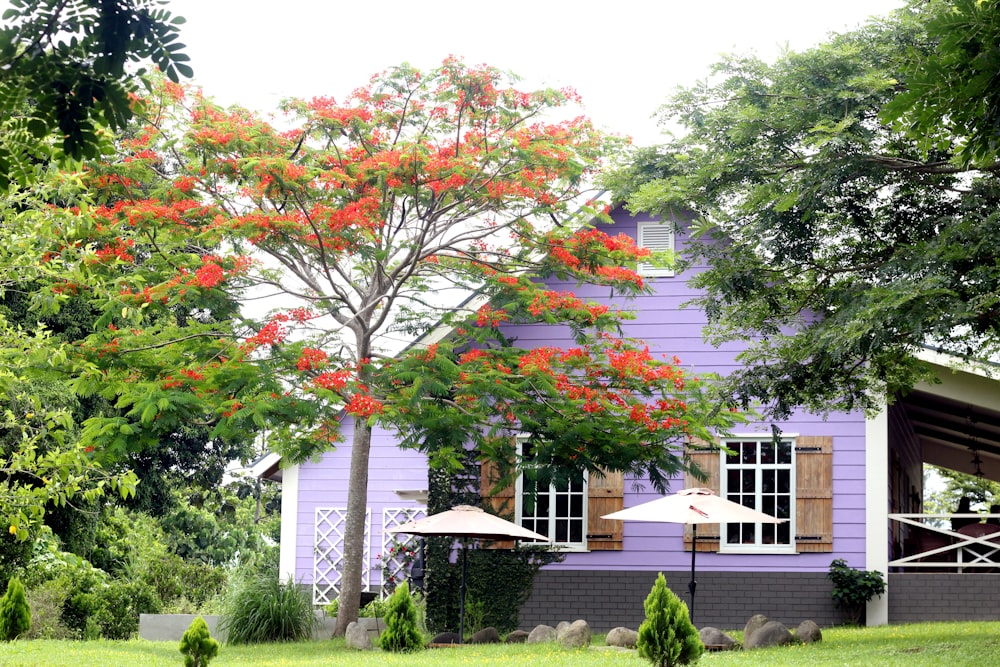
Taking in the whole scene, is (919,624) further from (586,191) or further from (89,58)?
(89,58)

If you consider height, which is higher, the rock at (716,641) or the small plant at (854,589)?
the small plant at (854,589)

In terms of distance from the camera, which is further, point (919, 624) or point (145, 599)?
point (145, 599)

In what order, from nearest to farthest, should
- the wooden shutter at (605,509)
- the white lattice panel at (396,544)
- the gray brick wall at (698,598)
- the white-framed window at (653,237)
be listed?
the gray brick wall at (698,598) → the wooden shutter at (605,509) → the white-framed window at (653,237) → the white lattice panel at (396,544)

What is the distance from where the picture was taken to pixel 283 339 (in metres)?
12.9

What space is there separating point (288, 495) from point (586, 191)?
7.82 metres

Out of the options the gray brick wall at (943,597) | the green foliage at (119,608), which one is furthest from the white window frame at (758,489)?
the green foliage at (119,608)

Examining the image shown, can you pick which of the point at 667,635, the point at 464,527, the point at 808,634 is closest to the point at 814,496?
the point at 808,634

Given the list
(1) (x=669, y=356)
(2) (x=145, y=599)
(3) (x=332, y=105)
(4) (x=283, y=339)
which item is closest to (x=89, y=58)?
(4) (x=283, y=339)

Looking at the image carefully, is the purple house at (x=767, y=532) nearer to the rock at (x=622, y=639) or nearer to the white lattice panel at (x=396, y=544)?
the rock at (x=622, y=639)

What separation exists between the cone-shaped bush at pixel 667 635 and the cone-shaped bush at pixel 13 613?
297 inches

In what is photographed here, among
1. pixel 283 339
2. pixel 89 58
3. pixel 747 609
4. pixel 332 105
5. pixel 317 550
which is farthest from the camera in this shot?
pixel 317 550

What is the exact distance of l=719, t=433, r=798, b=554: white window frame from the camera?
15703mm

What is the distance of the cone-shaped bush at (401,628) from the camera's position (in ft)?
44.1

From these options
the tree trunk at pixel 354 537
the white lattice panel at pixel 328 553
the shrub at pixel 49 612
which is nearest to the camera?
the tree trunk at pixel 354 537
